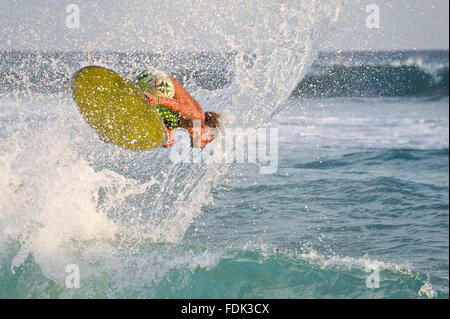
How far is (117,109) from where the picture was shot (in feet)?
15.2

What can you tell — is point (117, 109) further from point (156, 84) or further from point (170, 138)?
point (170, 138)

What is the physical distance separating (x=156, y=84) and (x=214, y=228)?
1.88m

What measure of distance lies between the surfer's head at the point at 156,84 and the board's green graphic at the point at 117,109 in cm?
31

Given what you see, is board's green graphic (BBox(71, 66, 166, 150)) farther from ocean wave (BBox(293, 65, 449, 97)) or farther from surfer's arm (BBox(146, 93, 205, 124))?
ocean wave (BBox(293, 65, 449, 97))

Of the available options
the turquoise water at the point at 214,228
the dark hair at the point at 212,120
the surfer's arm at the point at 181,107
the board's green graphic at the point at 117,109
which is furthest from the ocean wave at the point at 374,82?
the board's green graphic at the point at 117,109

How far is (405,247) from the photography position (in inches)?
211

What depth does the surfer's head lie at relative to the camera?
15.4 ft

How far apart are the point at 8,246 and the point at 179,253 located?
1.62 m

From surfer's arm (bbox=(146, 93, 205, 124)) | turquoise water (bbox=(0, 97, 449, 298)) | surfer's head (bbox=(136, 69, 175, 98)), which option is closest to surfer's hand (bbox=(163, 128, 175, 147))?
surfer's arm (bbox=(146, 93, 205, 124))

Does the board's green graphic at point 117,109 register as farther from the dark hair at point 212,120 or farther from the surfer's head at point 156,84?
the dark hair at point 212,120

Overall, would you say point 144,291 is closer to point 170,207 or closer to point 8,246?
point 8,246

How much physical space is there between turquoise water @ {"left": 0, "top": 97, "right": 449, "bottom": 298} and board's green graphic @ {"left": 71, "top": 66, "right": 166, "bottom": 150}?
2.13 ft

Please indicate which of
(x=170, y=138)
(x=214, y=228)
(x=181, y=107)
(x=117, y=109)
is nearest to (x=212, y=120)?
(x=181, y=107)

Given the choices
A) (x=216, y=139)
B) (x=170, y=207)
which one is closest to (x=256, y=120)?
(x=216, y=139)
